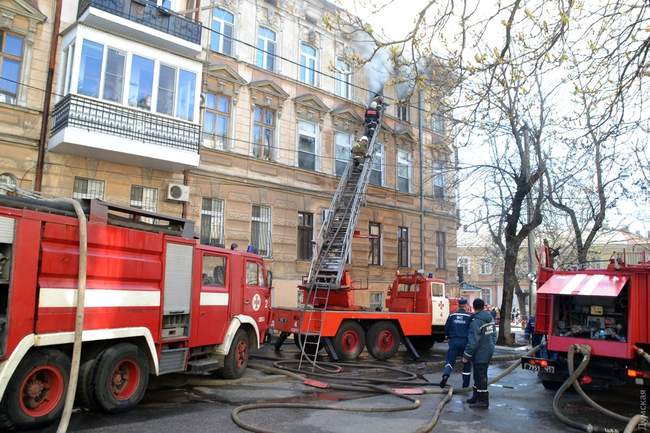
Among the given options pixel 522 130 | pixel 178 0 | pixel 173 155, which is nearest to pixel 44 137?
pixel 173 155

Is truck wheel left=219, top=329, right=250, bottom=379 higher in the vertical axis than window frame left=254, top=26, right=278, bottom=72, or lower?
lower

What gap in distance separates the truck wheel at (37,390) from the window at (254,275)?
429cm

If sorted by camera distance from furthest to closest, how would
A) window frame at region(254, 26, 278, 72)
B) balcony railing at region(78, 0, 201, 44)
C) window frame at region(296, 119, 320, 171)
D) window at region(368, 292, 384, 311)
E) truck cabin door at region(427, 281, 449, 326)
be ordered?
window at region(368, 292, 384, 311) → window frame at region(296, 119, 320, 171) → window frame at region(254, 26, 278, 72) → truck cabin door at region(427, 281, 449, 326) → balcony railing at region(78, 0, 201, 44)

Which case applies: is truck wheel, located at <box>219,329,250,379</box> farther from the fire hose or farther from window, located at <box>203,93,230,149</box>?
window, located at <box>203,93,230,149</box>

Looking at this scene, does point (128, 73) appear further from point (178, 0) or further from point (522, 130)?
point (522, 130)

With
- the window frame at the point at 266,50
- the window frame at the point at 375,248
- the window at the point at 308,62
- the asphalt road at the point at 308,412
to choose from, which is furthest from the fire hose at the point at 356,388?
the window at the point at 308,62

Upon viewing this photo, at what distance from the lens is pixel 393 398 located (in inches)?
327

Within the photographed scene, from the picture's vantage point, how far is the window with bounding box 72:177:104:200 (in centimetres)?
1442

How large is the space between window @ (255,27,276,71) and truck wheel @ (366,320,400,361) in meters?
10.6

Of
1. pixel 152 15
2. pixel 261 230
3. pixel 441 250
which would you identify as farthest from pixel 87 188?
pixel 441 250

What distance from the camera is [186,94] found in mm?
15797

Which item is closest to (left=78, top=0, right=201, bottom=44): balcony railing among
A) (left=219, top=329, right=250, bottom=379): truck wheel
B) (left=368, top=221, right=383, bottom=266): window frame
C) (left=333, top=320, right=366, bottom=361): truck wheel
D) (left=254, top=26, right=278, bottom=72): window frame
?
(left=254, top=26, right=278, bottom=72): window frame

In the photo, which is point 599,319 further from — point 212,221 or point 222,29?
point 222,29

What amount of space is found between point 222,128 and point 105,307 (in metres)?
11.8
